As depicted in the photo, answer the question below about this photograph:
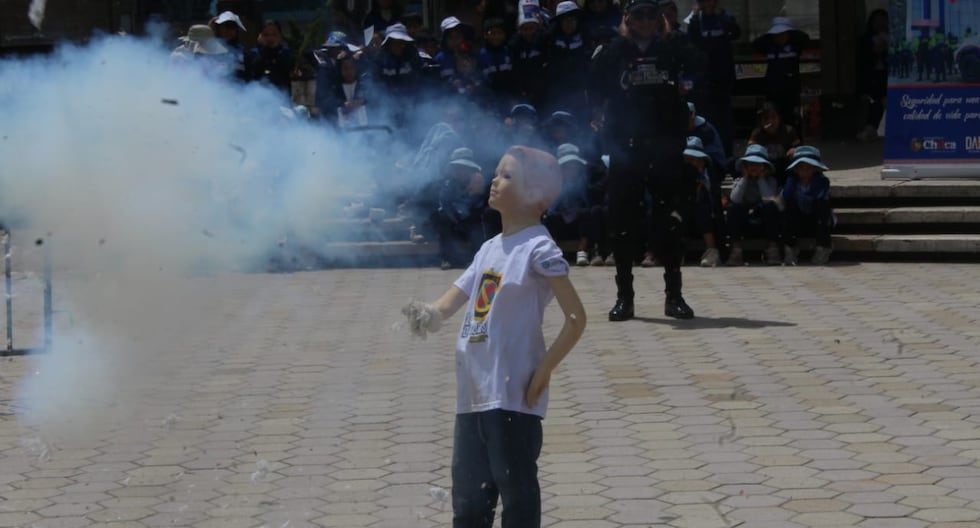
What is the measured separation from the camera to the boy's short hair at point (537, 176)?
4.83 metres

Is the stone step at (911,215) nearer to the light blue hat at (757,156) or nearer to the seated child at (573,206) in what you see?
the light blue hat at (757,156)

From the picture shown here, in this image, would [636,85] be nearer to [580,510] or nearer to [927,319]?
[927,319]

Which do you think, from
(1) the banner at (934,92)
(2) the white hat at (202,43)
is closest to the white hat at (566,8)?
(1) the banner at (934,92)

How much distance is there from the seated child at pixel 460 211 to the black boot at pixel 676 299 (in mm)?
2670

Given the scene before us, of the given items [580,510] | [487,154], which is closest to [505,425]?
[580,510]

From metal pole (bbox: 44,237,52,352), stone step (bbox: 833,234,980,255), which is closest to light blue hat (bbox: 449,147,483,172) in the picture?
stone step (bbox: 833,234,980,255)

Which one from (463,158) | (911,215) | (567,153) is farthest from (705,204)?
(463,158)

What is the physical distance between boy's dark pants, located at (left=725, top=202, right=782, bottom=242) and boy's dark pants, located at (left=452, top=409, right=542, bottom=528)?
7.77 meters

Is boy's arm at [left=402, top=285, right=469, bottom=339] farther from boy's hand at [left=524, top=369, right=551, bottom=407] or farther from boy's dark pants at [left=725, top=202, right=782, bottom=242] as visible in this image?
boy's dark pants at [left=725, top=202, right=782, bottom=242]

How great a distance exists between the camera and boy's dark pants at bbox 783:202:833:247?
39.5 feet

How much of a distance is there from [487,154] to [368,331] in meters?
3.00

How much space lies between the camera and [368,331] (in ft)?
31.9

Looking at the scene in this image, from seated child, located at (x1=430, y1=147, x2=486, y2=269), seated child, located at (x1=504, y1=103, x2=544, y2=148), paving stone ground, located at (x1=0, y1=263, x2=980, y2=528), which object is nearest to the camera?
paving stone ground, located at (x1=0, y1=263, x2=980, y2=528)

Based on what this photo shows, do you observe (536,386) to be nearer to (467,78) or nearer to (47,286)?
(47,286)
